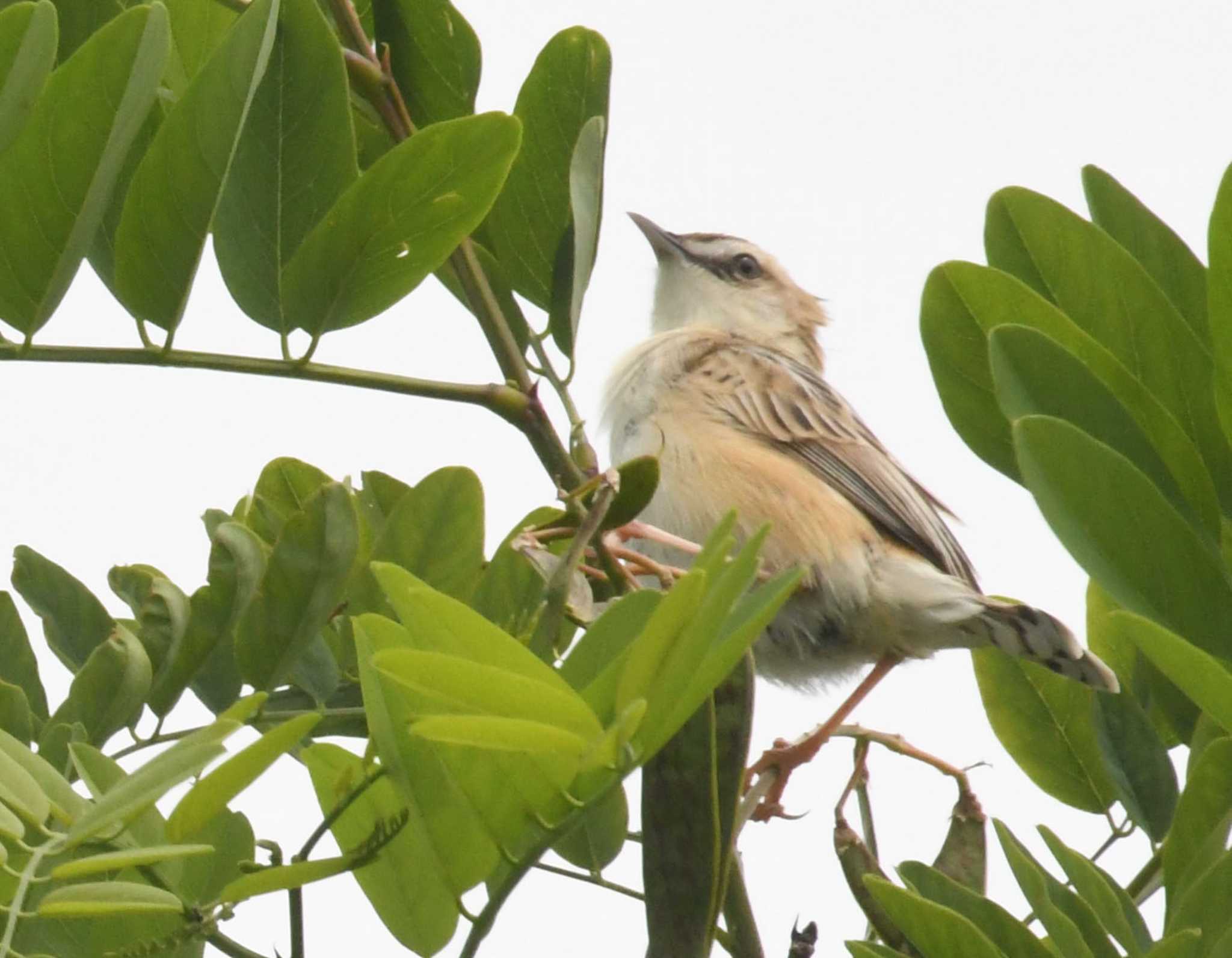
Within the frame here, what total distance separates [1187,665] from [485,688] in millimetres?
847

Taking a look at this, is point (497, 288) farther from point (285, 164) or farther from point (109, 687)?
point (109, 687)

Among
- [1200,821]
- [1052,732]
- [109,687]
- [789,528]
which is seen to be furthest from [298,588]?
[789,528]

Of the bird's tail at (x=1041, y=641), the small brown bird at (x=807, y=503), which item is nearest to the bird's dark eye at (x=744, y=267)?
the small brown bird at (x=807, y=503)

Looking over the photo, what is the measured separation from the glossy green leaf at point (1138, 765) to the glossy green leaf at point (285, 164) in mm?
1544

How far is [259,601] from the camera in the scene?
2156mm

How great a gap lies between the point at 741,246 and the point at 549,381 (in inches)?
160

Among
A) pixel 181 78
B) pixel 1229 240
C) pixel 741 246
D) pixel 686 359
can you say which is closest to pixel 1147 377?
pixel 1229 240

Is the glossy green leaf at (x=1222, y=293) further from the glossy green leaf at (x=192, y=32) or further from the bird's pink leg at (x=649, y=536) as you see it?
the glossy green leaf at (x=192, y=32)

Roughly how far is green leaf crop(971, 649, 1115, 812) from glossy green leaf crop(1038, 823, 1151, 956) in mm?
816

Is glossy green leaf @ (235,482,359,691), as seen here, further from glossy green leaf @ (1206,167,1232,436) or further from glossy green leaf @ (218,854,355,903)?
glossy green leaf @ (1206,167,1232,436)

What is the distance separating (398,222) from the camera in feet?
7.50

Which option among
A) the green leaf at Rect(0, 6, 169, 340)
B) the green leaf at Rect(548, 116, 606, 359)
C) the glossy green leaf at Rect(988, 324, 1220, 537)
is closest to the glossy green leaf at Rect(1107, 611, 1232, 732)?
the glossy green leaf at Rect(988, 324, 1220, 537)

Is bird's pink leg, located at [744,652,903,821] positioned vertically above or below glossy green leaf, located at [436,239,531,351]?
below

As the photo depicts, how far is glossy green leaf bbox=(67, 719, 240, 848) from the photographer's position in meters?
1.49
